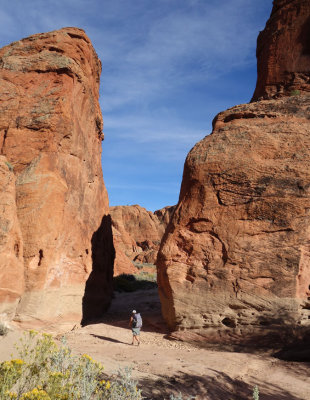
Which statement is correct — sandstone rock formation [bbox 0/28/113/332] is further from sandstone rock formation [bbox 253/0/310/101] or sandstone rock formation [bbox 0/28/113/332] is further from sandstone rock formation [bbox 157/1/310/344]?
sandstone rock formation [bbox 253/0/310/101]

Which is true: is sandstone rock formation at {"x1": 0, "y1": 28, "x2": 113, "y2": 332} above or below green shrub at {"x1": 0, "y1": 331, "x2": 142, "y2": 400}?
above

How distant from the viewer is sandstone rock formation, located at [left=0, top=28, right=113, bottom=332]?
1228cm

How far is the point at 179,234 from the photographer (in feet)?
42.4

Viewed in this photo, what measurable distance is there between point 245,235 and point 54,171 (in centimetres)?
767

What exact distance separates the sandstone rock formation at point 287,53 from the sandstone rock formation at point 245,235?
10.8ft

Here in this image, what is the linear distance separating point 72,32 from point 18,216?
9.72 metres

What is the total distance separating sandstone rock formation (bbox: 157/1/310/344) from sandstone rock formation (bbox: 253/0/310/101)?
3.28 meters

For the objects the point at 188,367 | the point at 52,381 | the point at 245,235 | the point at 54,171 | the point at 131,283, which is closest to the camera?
the point at 52,381

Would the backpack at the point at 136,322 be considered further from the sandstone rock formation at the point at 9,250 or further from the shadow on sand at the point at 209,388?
the sandstone rock formation at the point at 9,250

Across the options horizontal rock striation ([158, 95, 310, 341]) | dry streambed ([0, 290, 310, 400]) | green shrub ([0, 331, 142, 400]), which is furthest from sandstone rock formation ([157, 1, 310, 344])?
green shrub ([0, 331, 142, 400])

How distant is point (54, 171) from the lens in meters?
13.4

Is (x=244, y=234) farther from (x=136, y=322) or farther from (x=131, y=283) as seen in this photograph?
(x=131, y=283)

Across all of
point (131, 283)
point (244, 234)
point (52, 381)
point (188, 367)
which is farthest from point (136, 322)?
point (131, 283)

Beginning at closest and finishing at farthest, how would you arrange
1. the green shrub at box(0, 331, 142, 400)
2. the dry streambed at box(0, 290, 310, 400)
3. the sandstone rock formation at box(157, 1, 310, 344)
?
the green shrub at box(0, 331, 142, 400) < the dry streambed at box(0, 290, 310, 400) < the sandstone rock formation at box(157, 1, 310, 344)
